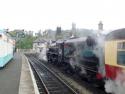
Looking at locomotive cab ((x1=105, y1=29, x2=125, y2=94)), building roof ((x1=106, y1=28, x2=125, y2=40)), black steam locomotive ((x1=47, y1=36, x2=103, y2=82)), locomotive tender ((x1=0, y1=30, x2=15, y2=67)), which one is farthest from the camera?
locomotive tender ((x1=0, y1=30, x2=15, y2=67))

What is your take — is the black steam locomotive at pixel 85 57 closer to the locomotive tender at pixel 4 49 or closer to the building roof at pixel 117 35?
the building roof at pixel 117 35

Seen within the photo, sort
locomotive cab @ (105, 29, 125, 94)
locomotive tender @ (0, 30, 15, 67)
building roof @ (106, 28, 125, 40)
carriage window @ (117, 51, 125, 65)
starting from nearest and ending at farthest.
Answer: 1. carriage window @ (117, 51, 125, 65)
2. locomotive cab @ (105, 29, 125, 94)
3. building roof @ (106, 28, 125, 40)
4. locomotive tender @ (0, 30, 15, 67)

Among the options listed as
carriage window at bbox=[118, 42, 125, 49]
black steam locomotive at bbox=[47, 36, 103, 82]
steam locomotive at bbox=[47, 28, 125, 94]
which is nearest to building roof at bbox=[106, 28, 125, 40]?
steam locomotive at bbox=[47, 28, 125, 94]

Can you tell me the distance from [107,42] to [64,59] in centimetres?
1412

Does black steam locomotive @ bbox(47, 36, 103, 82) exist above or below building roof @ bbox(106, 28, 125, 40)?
below

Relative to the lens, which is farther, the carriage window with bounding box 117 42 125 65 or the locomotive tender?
the locomotive tender

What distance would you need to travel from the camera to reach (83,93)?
621 inches

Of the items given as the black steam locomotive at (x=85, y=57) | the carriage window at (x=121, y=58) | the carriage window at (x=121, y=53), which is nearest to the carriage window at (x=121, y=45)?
the carriage window at (x=121, y=53)

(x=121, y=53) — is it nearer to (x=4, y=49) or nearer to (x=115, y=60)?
(x=115, y=60)

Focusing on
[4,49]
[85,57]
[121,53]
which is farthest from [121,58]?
[4,49]

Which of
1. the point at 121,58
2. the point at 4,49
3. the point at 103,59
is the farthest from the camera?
the point at 4,49

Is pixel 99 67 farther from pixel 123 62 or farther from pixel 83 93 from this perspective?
pixel 123 62

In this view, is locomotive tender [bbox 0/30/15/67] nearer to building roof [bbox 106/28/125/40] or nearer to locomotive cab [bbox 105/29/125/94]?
locomotive cab [bbox 105/29/125/94]

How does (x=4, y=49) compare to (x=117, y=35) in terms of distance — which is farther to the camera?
(x=4, y=49)
